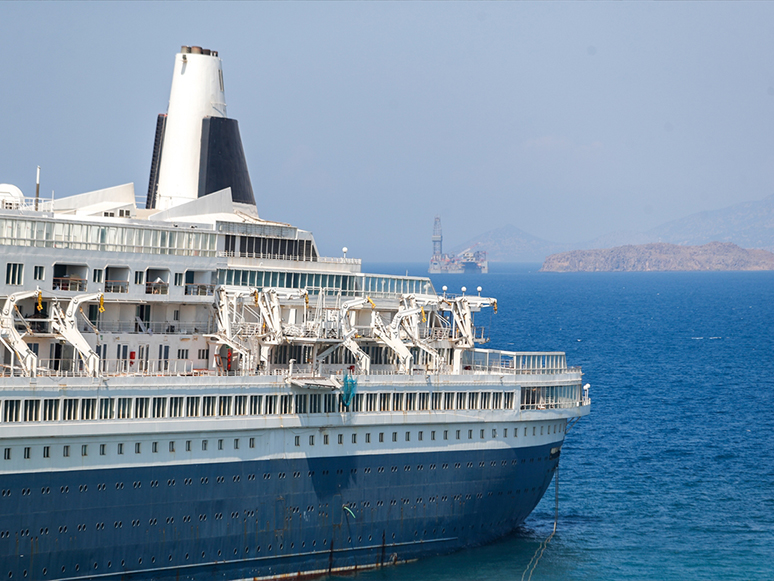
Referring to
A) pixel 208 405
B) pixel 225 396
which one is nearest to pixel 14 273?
pixel 208 405

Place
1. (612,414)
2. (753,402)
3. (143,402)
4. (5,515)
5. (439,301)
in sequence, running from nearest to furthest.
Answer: (5,515) → (143,402) → (439,301) → (612,414) → (753,402)

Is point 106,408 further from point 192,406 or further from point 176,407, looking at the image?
point 192,406

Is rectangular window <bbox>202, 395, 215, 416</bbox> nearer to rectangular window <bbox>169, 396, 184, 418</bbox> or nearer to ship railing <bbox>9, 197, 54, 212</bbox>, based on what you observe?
rectangular window <bbox>169, 396, 184, 418</bbox>

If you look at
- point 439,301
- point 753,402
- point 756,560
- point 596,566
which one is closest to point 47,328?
point 439,301

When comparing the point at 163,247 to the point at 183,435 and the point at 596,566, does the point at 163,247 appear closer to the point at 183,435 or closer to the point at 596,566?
the point at 183,435

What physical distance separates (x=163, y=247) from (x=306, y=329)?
684 centimetres

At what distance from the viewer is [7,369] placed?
4025 centimetres

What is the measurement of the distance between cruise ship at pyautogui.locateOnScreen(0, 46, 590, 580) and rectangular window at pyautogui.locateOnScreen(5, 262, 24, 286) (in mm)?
55

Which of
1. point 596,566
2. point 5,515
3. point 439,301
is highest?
point 439,301

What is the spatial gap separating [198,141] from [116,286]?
39.5 feet

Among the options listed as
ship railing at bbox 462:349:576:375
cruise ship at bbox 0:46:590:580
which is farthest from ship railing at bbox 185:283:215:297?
ship railing at bbox 462:349:576:375

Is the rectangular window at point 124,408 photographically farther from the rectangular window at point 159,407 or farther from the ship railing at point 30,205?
the ship railing at point 30,205

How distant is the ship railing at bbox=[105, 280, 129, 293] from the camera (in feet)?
143

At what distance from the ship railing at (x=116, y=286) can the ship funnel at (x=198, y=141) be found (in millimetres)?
9711
